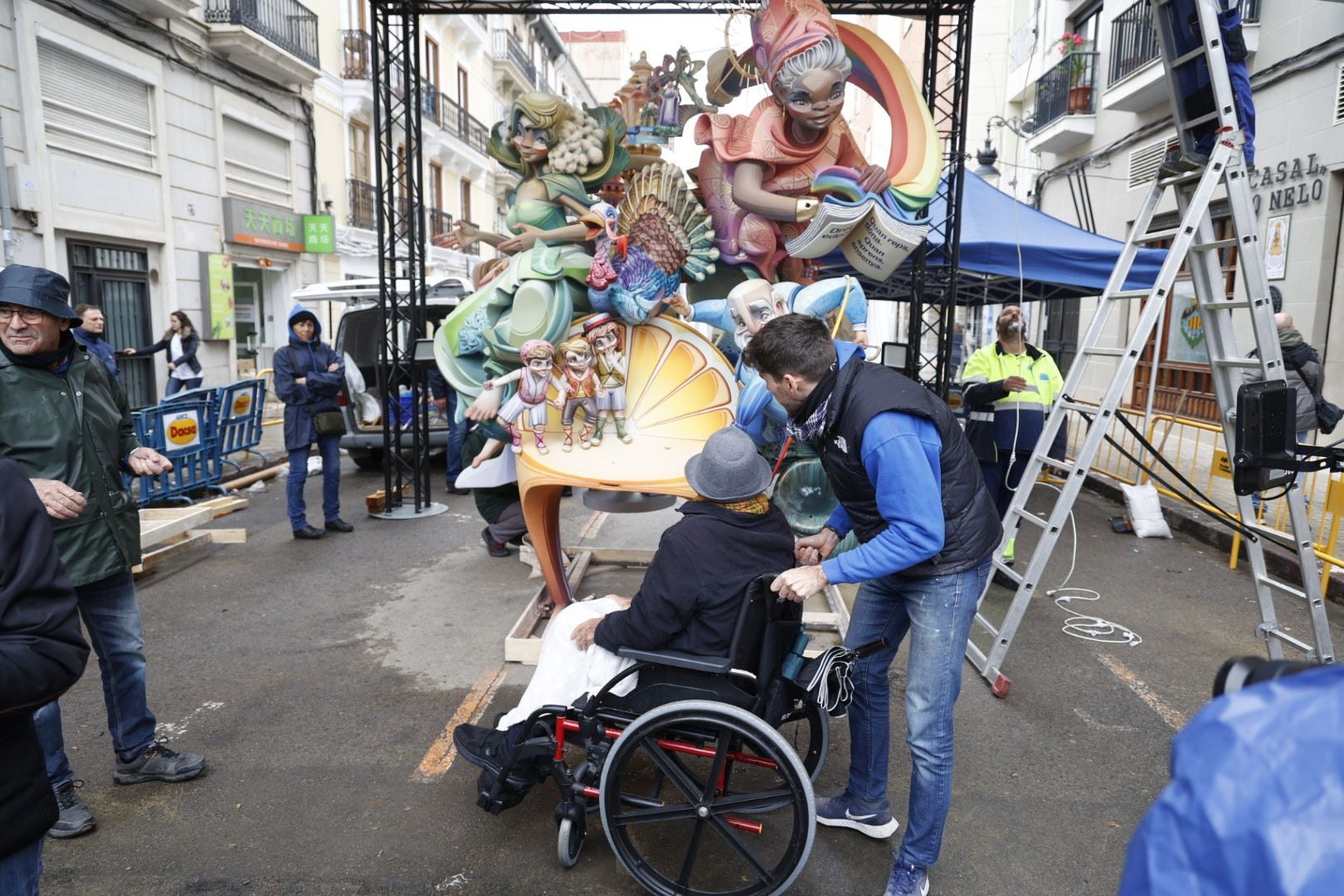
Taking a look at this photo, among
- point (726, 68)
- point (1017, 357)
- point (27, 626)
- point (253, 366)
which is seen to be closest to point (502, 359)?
point (726, 68)

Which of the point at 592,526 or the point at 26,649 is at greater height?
→ the point at 26,649

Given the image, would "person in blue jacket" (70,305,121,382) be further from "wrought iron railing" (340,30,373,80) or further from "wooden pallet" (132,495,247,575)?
"wrought iron railing" (340,30,373,80)

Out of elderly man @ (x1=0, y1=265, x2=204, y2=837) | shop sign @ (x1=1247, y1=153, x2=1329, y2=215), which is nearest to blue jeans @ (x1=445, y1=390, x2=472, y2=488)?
elderly man @ (x1=0, y1=265, x2=204, y2=837)

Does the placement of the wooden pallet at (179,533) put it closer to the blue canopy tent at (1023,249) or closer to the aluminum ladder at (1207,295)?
the aluminum ladder at (1207,295)

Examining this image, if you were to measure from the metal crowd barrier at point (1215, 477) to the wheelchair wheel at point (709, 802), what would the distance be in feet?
9.04

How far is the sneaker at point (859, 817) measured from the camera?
9.75 ft

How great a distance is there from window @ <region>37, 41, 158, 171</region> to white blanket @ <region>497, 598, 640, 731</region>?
1169cm

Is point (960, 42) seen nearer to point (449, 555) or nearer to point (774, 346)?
point (774, 346)

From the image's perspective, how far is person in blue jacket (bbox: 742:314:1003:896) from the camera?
2320 mm

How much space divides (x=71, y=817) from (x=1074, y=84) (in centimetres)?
1573

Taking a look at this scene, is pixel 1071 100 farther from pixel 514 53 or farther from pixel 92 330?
pixel 514 53

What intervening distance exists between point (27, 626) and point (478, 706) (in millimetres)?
2616

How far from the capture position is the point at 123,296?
12.4 m

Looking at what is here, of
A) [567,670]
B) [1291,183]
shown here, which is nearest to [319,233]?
[1291,183]
